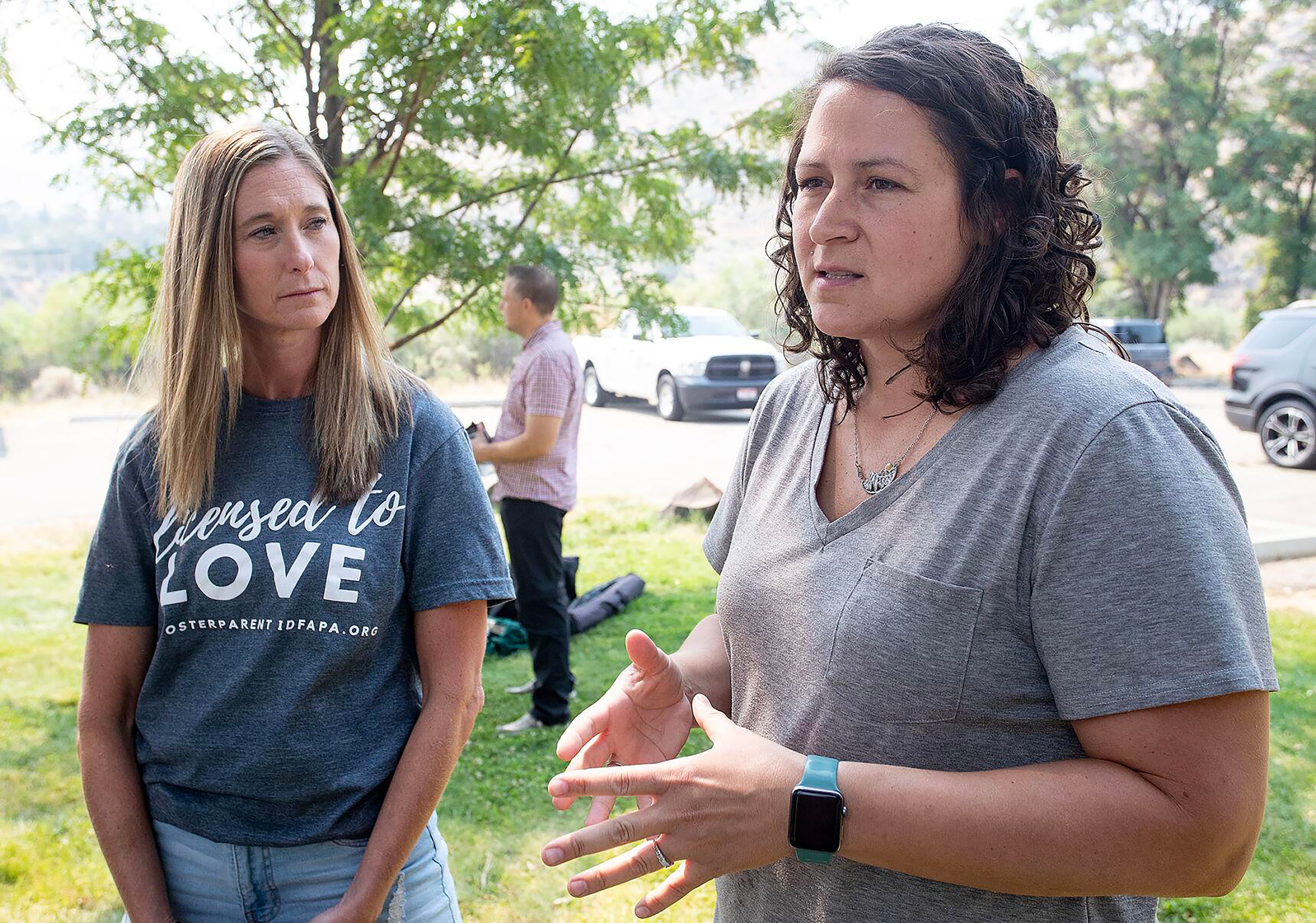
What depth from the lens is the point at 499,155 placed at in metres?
5.44

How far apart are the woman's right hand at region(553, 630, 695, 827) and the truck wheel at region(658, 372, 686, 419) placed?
15.0 m

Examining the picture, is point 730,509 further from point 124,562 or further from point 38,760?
point 38,760

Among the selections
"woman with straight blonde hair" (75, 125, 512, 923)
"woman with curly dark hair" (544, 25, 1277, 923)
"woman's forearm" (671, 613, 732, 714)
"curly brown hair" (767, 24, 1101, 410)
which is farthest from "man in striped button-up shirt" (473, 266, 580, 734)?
"curly brown hair" (767, 24, 1101, 410)

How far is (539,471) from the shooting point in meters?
5.13

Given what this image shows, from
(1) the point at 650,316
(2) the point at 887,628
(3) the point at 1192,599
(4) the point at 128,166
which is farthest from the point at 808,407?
(4) the point at 128,166

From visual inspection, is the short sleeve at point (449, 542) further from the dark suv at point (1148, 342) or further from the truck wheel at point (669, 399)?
the dark suv at point (1148, 342)

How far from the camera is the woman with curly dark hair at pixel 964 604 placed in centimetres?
105

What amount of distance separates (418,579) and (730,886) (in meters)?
0.72

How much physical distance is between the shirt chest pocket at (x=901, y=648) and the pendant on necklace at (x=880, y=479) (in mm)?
141

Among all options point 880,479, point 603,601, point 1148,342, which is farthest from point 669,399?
point 880,479

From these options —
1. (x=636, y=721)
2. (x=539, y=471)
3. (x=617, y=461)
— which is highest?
(x=636, y=721)

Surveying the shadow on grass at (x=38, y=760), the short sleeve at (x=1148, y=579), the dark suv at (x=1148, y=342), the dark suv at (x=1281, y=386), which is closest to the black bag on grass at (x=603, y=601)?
the shadow on grass at (x=38, y=760)

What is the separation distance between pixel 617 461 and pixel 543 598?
8103mm

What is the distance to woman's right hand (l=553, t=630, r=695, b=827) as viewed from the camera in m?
1.47
